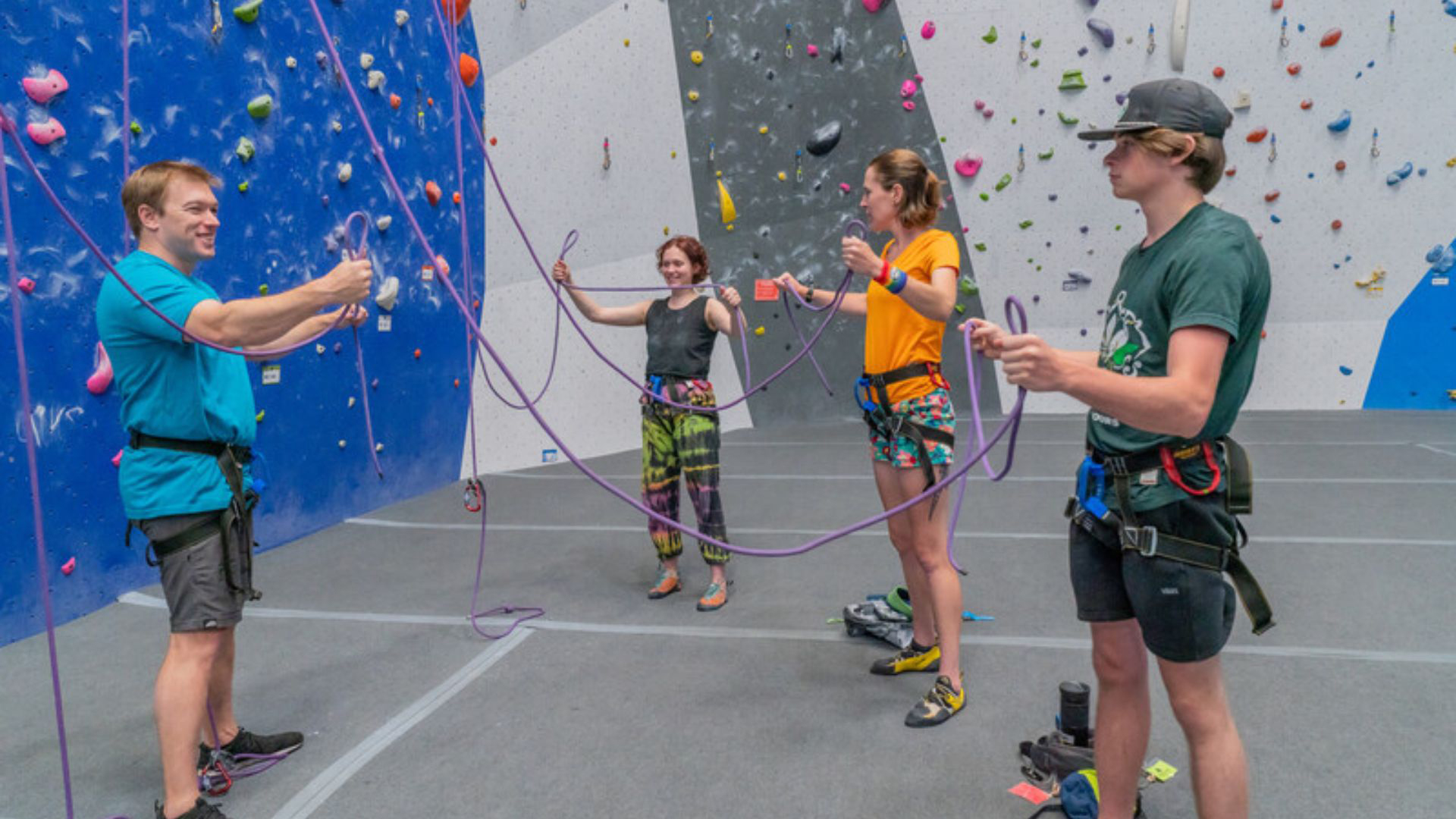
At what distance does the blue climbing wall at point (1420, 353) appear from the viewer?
290 inches

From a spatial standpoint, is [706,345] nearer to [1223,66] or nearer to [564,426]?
[564,426]

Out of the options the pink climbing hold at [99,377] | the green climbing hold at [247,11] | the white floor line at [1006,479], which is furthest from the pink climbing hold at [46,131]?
the white floor line at [1006,479]

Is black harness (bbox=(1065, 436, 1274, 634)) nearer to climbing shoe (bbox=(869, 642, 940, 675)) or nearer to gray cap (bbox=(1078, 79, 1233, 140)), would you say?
gray cap (bbox=(1078, 79, 1233, 140))

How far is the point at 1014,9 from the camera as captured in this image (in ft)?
25.4

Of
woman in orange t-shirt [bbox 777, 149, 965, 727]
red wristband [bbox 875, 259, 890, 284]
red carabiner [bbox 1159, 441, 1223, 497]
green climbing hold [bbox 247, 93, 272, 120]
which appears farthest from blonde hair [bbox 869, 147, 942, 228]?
green climbing hold [bbox 247, 93, 272, 120]

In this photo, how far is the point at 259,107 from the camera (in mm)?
3732

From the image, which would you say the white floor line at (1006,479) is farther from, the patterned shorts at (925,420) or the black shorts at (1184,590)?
the black shorts at (1184,590)

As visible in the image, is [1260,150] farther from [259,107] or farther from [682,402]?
[259,107]

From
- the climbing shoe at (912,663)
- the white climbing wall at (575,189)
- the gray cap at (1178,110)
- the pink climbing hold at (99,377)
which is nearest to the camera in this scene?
the gray cap at (1178,110)

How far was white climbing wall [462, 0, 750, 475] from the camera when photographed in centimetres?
567

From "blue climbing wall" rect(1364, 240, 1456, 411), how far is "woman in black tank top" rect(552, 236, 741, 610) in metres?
7.30

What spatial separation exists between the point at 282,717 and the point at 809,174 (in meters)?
6.54

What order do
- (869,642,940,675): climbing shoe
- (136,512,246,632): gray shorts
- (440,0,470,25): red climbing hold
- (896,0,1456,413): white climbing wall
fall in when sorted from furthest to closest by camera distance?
(896,0,1456,413): white climbing wall
(440,0,470,25): red climbing hold
(869,642,940,675): climbing shoe
(136,512,246,632): gray shorts

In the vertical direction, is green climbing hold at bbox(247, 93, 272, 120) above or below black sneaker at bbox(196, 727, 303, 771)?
above
